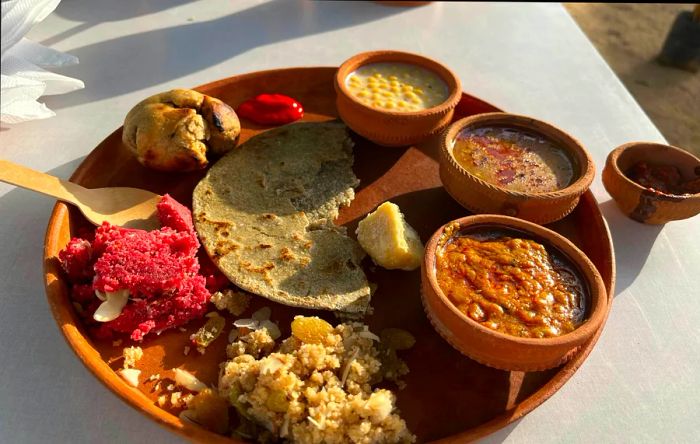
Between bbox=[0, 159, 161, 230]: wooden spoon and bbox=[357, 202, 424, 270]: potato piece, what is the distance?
87 cm

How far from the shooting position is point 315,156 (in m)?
2.78

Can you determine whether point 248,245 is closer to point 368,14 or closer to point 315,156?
point 315,156

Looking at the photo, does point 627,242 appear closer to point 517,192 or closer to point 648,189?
point 648,189

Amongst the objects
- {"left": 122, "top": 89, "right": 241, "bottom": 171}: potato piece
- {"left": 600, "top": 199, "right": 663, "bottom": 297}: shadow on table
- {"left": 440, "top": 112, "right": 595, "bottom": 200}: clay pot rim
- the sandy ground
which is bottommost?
the sandy ground

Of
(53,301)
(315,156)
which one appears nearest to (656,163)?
(315,156)

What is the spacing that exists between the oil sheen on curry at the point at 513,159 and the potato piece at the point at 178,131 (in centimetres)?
108

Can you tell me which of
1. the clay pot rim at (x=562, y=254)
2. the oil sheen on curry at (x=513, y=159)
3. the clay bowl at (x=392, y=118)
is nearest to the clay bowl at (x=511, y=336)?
the clay pot rim at (x=562, y=254)

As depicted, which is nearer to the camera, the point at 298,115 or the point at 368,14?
the point at 298,115

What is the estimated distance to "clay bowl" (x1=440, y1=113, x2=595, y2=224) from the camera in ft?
7.62

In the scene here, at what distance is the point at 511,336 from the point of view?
179cm

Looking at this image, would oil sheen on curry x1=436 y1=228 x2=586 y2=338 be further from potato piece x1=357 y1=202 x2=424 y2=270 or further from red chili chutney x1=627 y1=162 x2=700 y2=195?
red chili chutney x1=627 y1=162 x2=700 y2=195

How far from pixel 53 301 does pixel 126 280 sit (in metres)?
0.26

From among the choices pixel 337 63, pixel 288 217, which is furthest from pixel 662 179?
pixel 337 63

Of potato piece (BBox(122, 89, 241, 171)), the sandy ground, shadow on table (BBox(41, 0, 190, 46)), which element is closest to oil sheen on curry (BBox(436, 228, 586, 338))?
potato piece (BBox(122, 89, 241, 171))
